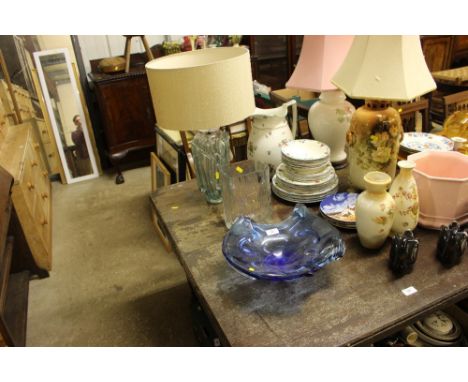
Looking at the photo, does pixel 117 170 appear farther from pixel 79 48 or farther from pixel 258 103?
pixel 258 103

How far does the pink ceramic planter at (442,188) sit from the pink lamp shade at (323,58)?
52cm

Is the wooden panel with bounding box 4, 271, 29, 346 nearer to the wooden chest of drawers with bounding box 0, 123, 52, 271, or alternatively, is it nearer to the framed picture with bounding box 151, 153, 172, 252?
the wooden chest of drawers with bounding box 0, 123, 52, 271

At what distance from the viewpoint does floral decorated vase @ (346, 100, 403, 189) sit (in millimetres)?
1324

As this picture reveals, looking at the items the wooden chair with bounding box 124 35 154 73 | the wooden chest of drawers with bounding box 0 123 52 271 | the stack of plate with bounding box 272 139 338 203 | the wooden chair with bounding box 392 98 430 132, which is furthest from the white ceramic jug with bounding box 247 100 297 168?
the wooden chair with bounding box 124 35 154 73

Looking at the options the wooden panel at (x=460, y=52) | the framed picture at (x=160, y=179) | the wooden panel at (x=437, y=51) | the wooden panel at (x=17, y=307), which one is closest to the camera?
the wooden panel at (x=17, y=307)

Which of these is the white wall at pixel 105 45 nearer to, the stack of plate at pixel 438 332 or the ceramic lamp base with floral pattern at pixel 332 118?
the ceramic lamp base with floral pattern at pixel 332 118

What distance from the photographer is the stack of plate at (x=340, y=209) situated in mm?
1277

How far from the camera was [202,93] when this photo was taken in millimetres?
1264

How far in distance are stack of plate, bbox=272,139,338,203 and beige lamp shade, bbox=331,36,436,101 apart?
28 cm

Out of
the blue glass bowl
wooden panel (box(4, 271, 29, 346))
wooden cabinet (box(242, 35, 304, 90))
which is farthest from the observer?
wooden cabinet (box(242, 35, 304, 90))

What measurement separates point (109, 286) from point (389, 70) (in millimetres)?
1782

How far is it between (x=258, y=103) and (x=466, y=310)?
1951 mm

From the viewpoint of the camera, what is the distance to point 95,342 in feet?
5.96

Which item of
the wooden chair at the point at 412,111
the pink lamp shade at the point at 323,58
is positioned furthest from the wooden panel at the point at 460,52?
the pink lamp shade at the point at 323,58
